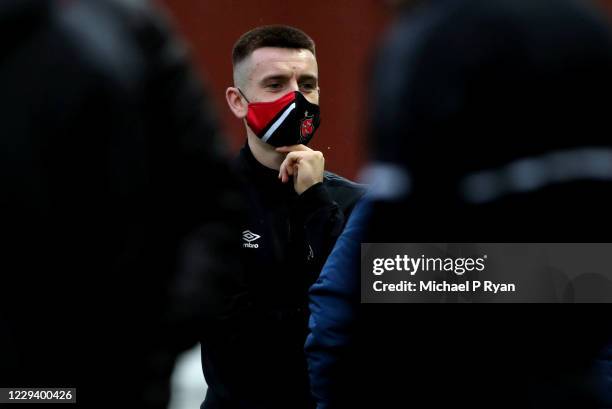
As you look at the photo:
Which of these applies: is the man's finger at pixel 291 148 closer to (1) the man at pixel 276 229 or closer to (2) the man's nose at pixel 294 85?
(1) the man at pixel 276 229

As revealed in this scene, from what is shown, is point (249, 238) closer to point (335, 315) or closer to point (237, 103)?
point (237, 103)

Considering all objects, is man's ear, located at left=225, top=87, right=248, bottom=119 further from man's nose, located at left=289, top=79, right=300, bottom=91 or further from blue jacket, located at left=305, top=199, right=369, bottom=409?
blue jacket, located at left=305, top=199, right=369, bottom=409

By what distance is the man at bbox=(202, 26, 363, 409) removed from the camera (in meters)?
3.11

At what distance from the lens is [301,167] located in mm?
3189

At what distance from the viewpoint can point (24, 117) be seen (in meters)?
1.80

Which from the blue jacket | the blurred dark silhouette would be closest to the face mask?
the blue jacket

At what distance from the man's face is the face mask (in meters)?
0.05

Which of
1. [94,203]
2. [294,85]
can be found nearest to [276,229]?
[294,85]

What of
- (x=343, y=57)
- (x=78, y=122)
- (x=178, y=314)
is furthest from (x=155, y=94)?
(x=343, y=57)

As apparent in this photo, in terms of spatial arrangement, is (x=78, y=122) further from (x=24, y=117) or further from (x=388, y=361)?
(x=388, y=361)

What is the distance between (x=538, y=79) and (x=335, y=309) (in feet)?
2.78

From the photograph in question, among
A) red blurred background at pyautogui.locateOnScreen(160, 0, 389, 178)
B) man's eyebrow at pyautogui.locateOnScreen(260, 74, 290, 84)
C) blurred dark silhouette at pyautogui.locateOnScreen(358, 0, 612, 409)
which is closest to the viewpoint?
blurred dark silhouette at pyautogui.locateOnScreen(358, 0, 612, 409)

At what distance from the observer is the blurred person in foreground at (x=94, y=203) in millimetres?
1799

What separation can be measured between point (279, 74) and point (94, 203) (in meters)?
1.62
